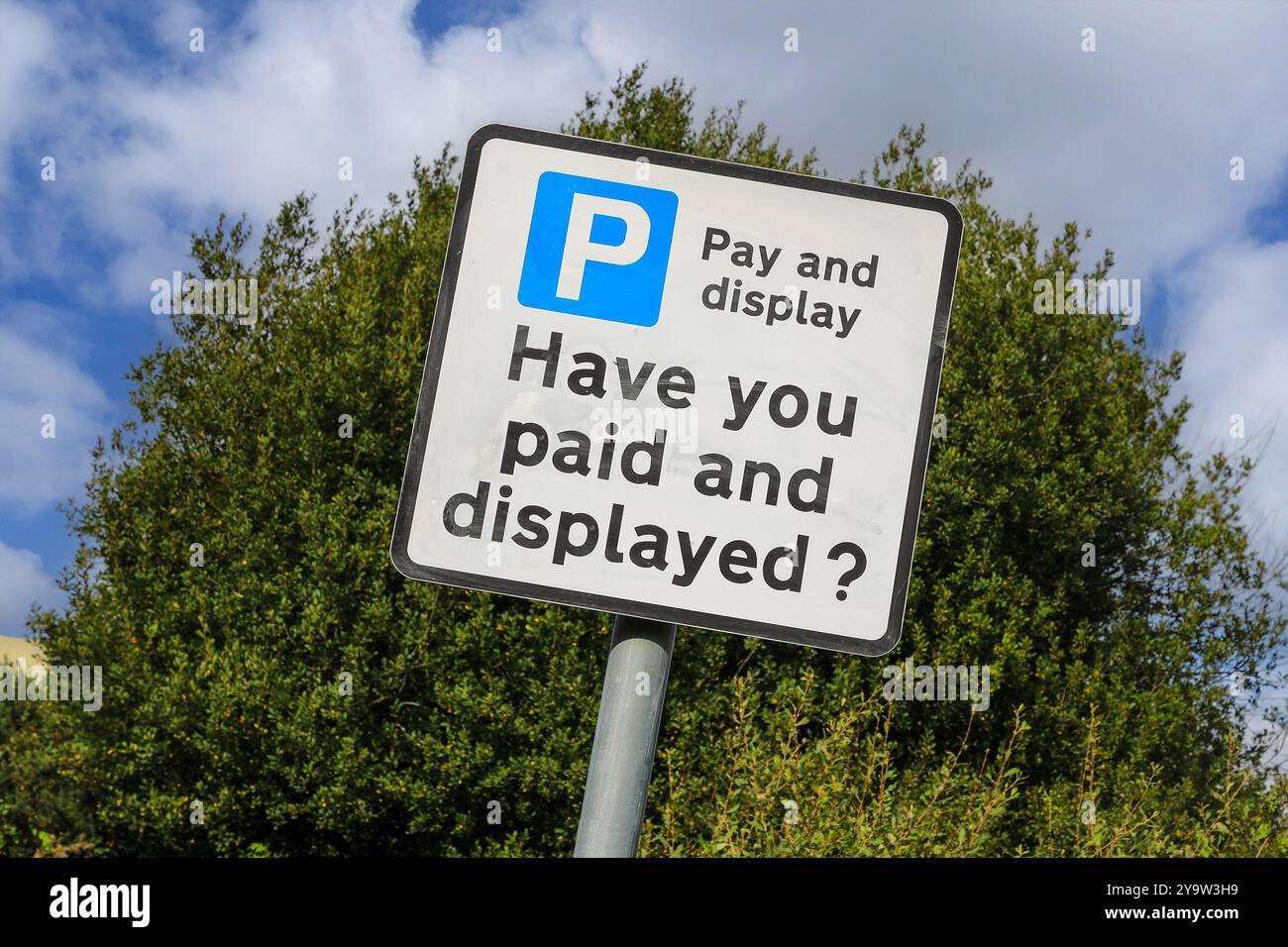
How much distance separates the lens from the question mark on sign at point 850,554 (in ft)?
5.69

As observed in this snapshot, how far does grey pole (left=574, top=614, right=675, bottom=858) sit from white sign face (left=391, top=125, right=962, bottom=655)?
0.06 meters

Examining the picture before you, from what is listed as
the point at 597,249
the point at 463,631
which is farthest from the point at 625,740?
the point at 463,631

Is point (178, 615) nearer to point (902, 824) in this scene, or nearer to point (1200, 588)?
point (902, 824)

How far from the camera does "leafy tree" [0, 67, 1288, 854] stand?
33.7 feet

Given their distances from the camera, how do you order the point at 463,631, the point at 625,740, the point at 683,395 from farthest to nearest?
1. the point at 463,631
2. the point at 683,395
3. the point at 625,740

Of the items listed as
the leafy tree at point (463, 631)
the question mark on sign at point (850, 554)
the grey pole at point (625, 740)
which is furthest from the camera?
the leafy tree at point (463, 631)

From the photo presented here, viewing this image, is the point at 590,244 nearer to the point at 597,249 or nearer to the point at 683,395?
the point at 597,249

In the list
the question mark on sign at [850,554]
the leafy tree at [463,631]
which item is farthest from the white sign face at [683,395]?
the leafy tree at [463,631]

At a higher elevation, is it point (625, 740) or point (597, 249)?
point (597, 249)

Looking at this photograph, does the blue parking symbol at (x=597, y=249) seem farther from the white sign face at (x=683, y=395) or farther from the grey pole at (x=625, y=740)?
the grey pole at (x=625, y=740)

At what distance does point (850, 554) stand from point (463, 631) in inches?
358

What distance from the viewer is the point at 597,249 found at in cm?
182

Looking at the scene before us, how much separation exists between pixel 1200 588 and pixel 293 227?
12585 millimetres
